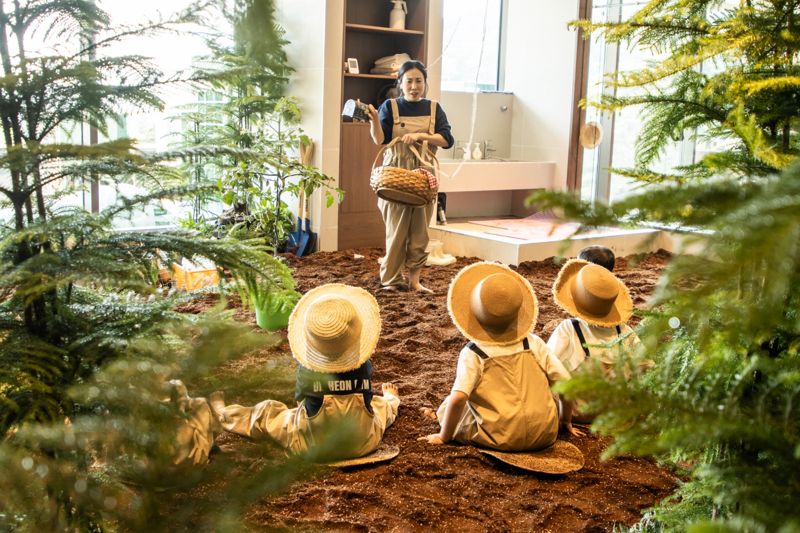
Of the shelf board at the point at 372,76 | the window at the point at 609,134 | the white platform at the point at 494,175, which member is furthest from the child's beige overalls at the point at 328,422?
the window at the point at 609,134

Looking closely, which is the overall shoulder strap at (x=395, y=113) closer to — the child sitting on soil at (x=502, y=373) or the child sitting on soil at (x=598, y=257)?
the child sitting on soil at (x=598, y=257)

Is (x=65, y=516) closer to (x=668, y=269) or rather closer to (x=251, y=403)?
(x=251, y=403)

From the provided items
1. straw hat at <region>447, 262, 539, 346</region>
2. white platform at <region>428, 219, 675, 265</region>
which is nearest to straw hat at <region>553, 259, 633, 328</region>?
straw hat at <region>447, 262, 539, 346</region>

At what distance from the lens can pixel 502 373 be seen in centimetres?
279

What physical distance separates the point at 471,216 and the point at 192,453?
293 inches

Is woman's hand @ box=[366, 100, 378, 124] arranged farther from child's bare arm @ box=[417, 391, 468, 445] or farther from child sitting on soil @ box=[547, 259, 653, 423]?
child's bare arm @ box=[417, 391, 468, 445]

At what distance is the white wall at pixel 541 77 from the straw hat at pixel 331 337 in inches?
227

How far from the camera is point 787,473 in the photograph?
755mm

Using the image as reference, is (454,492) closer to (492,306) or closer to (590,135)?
(492,306)

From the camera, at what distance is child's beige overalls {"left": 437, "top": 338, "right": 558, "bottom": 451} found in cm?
279

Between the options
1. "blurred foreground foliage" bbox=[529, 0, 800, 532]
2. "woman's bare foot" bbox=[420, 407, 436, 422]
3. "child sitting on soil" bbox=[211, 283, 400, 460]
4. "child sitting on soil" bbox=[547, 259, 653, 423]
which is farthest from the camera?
"woman's bare foot" bbox=[420, 407, 436, 422]

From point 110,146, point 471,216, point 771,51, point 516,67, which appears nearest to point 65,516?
point 110,146

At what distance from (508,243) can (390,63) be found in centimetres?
178

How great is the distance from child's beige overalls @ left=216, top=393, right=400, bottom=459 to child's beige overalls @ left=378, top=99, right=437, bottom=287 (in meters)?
2.13
